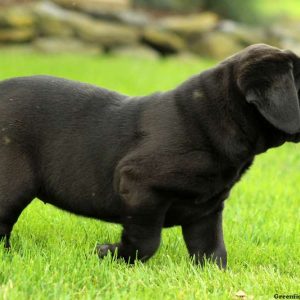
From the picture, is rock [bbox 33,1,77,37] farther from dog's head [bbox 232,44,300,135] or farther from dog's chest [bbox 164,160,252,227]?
dog's head [bbox 232,44,300,135]

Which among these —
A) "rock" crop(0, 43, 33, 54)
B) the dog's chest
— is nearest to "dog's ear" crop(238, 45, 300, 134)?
the dog's chest

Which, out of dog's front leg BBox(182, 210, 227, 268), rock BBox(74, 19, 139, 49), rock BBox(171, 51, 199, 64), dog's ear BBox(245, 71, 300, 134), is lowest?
rock BBox(171, 51, 199, 64)

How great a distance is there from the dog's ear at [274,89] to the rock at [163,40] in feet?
52.5

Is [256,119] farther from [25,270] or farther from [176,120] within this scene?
[25,270]

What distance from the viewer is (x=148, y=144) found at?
3.85m

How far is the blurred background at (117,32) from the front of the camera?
18359 mm

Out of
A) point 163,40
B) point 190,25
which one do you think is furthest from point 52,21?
point 190,25

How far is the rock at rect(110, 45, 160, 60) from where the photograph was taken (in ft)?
63.3

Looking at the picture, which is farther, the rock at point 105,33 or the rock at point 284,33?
the rock at point 284,33

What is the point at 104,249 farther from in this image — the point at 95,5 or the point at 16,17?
the point at 95,5

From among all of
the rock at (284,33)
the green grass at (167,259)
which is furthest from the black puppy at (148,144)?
the rock at (284,33)

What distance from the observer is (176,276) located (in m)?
3.76

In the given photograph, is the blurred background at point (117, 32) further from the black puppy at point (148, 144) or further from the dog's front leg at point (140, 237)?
the dog's front leg at point (140, 237)

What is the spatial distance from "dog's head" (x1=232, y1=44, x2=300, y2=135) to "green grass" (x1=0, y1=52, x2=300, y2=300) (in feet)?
2.94
